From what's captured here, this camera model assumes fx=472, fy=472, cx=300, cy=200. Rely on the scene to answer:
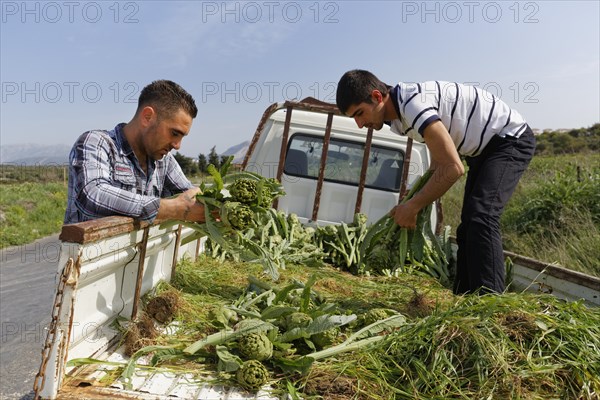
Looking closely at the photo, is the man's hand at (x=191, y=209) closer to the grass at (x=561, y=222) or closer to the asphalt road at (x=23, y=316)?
the asphalt road at (x=23, y=316)

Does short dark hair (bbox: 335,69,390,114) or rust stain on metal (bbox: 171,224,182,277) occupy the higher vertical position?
short dark hair (bbox: 335,69,390,114)

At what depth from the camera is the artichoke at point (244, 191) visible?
277 cm

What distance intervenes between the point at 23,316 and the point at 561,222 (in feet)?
29.6

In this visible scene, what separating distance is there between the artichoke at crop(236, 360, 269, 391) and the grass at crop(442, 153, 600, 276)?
6179 mm

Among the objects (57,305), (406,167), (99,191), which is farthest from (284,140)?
(57,305)

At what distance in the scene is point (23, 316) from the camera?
5645 mm

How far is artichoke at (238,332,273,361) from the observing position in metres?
2.02

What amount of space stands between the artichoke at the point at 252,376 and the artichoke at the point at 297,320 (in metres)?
0.36

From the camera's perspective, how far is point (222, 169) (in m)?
2.92

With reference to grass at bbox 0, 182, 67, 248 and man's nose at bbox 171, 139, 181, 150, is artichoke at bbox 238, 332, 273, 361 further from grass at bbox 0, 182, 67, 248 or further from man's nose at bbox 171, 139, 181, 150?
grass at bbox 0, 182, 67, 248

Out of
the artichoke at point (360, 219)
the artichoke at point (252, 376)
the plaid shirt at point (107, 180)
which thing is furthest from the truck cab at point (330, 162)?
the artichoke at point (252, 376)

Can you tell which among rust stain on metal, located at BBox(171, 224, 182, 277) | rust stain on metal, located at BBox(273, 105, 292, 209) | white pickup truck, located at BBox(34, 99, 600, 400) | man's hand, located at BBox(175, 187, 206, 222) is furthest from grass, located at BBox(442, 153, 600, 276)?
man's hand, located at BBox(175, 187, 206, 222)

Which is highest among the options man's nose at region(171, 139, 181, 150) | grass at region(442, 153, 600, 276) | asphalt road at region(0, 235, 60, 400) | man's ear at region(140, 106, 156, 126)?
man's ear at region(140, 106, 156, 126)

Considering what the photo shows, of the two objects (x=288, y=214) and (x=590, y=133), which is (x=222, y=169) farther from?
(x=590, y=133)
